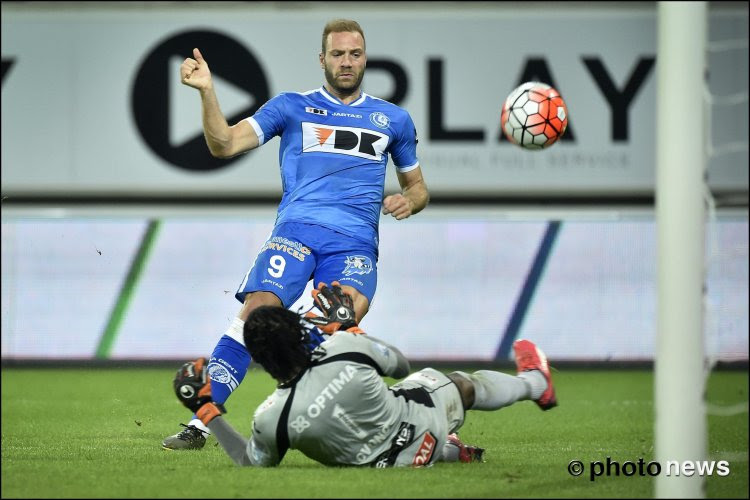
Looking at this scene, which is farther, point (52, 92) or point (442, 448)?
point (52, 92)

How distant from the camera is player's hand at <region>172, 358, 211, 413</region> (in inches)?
188

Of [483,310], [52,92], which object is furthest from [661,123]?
[52,92]

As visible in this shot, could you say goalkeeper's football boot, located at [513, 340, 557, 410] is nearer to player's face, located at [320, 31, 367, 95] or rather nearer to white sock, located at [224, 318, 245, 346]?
→ white sock, located at [224, 318, 245, 346]

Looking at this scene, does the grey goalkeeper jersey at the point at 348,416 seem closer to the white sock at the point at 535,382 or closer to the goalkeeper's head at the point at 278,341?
the goalkeeper's head at the point at 278,341

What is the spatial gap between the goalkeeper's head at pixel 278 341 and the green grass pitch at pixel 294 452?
16.0 inches

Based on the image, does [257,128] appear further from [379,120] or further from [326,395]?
[326,395]

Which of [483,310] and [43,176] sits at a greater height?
[43,176]

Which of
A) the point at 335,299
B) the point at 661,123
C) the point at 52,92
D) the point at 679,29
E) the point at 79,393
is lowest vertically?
the point at 79,393

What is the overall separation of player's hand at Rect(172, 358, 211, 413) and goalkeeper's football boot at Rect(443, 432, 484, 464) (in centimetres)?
108

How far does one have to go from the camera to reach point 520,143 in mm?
7051

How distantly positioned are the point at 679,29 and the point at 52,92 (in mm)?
11176

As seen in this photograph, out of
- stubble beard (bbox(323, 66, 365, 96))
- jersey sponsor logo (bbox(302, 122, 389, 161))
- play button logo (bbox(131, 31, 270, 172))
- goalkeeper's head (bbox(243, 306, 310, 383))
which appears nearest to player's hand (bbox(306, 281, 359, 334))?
goalkeeper's head (bbox(243, 306, 310, 383))

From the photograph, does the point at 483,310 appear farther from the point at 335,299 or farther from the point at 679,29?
the point at 679,29

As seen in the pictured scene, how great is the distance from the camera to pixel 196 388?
4785mm
